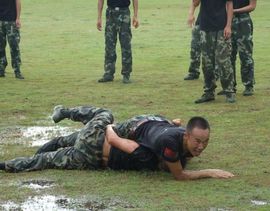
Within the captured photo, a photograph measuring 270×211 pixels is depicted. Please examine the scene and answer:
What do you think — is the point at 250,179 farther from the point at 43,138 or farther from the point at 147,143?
the point at 43,138

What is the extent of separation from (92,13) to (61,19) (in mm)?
2410

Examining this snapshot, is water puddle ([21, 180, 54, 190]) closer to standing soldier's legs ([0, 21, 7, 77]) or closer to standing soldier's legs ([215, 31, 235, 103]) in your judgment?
standing soldier's legs ([215, 31, 235, 103])

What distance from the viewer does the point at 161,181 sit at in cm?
632

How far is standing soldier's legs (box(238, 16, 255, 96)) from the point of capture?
1043 cm

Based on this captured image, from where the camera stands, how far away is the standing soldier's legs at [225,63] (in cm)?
975

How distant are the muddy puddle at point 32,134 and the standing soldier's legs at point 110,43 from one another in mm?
3942

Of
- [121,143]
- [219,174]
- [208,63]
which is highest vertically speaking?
[208,63]

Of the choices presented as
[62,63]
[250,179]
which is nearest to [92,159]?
[250,179]

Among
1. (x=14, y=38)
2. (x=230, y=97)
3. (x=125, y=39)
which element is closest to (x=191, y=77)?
(x=125, y=39)

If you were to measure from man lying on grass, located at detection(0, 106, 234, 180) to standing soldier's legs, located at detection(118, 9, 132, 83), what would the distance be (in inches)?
214

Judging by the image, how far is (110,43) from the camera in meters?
12.5

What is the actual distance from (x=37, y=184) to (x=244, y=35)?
515cm

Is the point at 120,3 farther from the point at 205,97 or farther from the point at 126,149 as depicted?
the point at 126,149

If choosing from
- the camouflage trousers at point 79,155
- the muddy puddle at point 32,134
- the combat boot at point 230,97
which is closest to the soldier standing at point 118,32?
the combat boot at point 230,97
